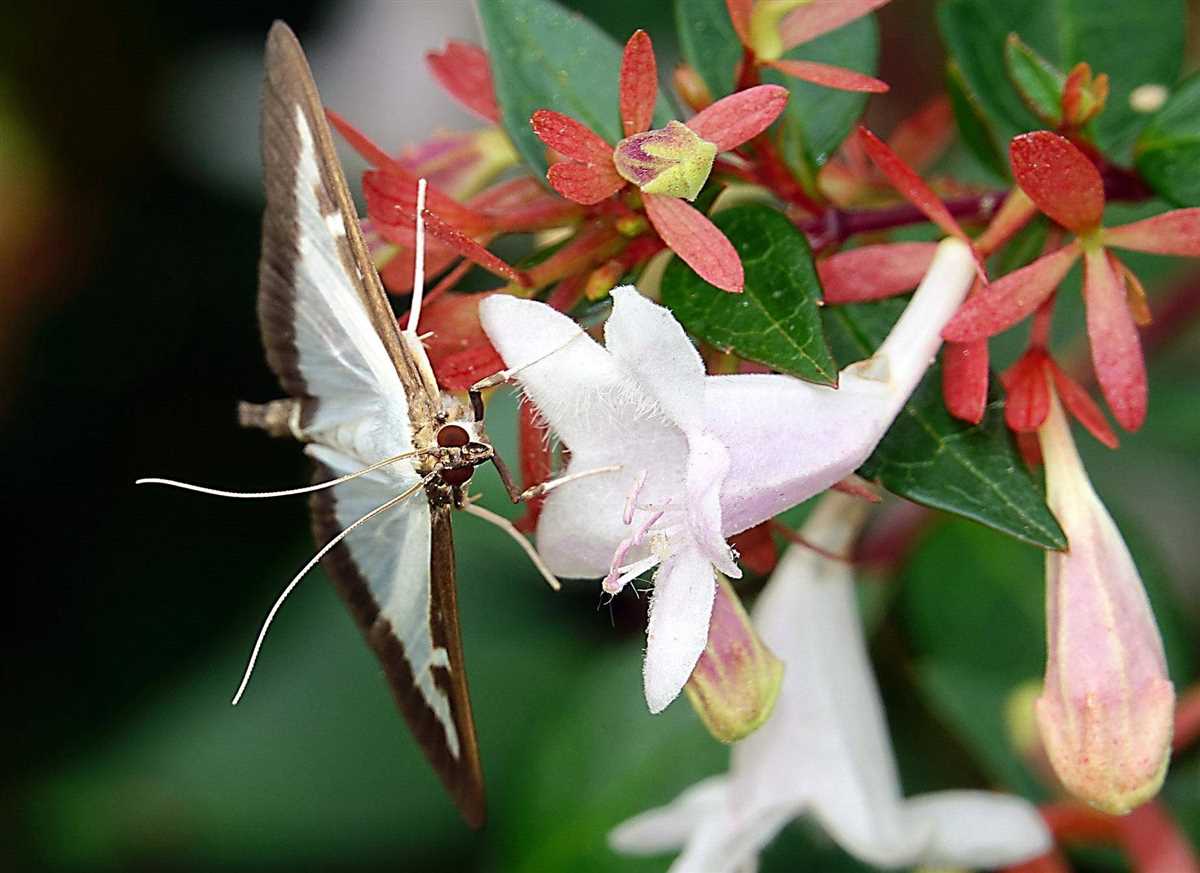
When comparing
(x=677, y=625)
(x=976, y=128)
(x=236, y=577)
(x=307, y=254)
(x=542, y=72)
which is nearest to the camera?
(x=677, y=625)

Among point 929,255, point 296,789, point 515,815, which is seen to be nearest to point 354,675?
point 296,789

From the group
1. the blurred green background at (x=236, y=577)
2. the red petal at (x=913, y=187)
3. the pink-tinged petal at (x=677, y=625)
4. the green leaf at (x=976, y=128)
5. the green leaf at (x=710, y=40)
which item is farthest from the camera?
the blurred green background at (x=236, y=577)

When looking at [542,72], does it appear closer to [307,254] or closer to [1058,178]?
[307,254]

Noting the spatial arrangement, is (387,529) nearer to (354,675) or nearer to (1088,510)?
(1088,510)

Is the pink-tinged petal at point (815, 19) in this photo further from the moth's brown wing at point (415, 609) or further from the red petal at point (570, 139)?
the moth's brown wing at point (415, 609)

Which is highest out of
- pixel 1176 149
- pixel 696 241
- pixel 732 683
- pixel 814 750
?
pixel 696 241

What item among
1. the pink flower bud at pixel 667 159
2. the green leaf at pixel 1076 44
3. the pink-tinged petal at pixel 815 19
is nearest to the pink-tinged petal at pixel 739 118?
the pink flower bud at pixel 667 159

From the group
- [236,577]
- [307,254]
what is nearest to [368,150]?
[307,254]
